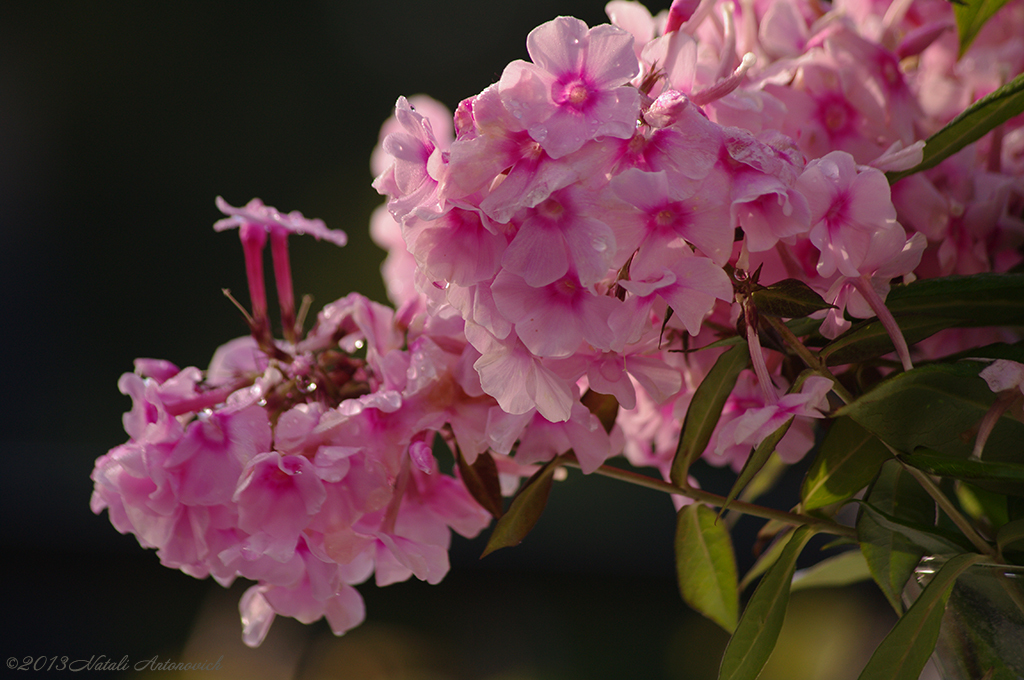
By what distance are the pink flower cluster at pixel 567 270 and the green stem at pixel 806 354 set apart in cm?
1

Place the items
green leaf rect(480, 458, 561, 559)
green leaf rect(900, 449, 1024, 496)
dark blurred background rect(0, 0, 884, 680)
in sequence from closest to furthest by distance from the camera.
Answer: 1. green leaf rect(900, 449, 1024, 496)
2. green leaf rect(480, 458, 561, 559)
3. dark blurred background rect(0, 0, 884, 680)

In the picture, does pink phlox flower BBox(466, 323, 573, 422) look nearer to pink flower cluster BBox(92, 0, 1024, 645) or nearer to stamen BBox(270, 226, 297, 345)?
pink flower cluster BBox(92, 0, 1024, 645)

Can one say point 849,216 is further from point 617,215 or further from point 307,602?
point 307,602

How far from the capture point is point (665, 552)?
2098 mm

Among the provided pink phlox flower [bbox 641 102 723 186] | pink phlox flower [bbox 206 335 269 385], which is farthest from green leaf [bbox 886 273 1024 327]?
pink phlox flower [bbox 206 335 269 385]

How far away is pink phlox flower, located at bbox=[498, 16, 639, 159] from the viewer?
0.29 metres

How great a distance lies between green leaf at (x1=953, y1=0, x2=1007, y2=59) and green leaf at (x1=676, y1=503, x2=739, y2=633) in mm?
299

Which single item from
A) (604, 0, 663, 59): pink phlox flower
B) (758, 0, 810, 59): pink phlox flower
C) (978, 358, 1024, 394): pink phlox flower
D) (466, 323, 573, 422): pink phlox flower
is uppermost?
(758, 0, 810, 59): pink phlox flower

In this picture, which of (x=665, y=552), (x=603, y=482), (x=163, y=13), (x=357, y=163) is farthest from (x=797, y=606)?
(x=163, y=13)

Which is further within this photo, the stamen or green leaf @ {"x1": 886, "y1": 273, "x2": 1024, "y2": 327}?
the stamen

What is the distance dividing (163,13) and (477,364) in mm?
2837

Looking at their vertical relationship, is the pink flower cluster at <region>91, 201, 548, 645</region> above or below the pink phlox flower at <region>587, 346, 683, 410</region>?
below

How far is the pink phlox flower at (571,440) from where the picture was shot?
36cm

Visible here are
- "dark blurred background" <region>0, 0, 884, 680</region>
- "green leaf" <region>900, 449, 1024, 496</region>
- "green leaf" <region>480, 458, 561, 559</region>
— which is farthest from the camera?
"dark blurred background" <region>0, 0, 884, 680</region>
